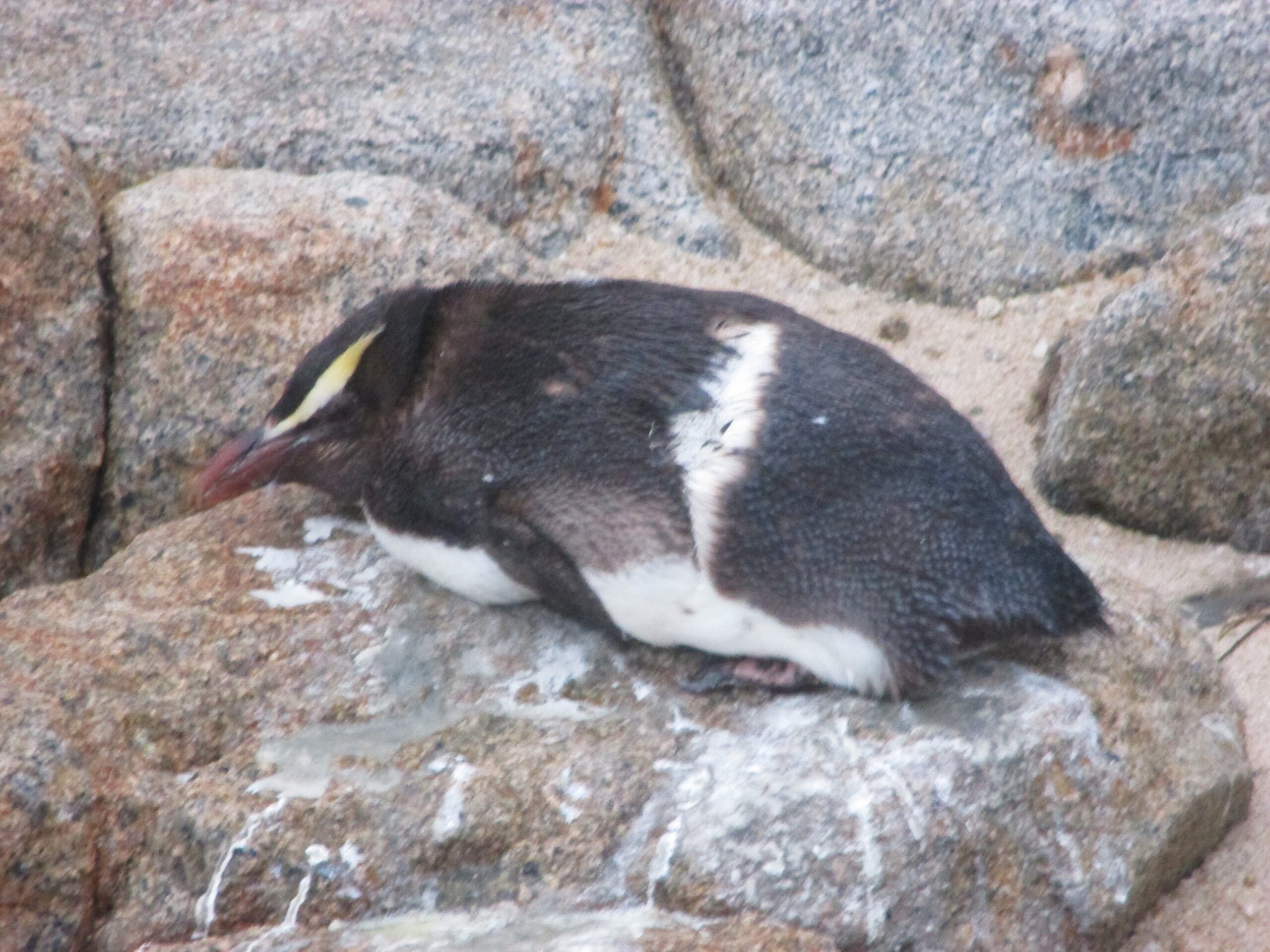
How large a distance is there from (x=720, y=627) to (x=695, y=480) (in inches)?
8.4

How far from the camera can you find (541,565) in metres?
2.00

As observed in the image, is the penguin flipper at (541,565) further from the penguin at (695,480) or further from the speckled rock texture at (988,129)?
the speckled rock texture at (988,129)

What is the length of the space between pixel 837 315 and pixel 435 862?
1.82 metres

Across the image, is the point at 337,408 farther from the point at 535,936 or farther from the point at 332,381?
the point at 535,936

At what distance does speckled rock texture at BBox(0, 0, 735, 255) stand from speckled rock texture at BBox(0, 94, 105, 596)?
37cm

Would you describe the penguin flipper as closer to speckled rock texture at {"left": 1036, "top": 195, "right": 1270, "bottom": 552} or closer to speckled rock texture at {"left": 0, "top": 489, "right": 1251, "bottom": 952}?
speckled rock texture at {"left": 0, "top": 489, "right": 1251, "bottom": 952}

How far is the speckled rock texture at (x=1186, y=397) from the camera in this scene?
2.50 metres

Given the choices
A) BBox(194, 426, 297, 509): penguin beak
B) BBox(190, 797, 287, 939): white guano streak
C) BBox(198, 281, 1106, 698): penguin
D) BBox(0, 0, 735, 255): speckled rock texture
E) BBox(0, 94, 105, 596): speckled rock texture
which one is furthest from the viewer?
BBox(0, 0, 735, 255): speckled rock texture

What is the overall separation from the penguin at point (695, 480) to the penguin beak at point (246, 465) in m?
0.05

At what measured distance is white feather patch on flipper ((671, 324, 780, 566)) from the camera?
73.2 inches

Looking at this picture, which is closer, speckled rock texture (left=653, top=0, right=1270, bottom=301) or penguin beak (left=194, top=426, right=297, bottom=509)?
penguin beak (left=194, top=426, right=297, bottom=509)

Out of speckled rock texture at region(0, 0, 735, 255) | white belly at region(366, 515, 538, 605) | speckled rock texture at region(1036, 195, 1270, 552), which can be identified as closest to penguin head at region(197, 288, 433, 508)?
white belly at region(366, 515, 538, 605)

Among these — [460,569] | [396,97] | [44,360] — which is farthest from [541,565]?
[396,97]

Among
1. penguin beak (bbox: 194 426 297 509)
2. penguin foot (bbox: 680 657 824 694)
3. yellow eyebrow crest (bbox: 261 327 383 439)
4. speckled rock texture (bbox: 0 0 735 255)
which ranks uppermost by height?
speckled rock texture (bbox: 0 0 735 255)
